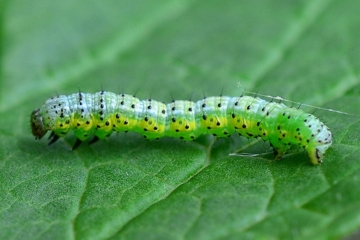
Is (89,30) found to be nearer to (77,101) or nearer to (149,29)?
(149,29)

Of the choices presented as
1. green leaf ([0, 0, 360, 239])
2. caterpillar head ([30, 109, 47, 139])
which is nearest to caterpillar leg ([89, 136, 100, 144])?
green leaf ([0, 0, 360, 239])

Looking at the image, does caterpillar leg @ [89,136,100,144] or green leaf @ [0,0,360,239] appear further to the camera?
caterpillar leg @ [89,136,100,144]

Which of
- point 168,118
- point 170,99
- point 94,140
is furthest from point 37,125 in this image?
point 170,99

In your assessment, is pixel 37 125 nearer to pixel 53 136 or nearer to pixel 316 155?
pixel 53 136

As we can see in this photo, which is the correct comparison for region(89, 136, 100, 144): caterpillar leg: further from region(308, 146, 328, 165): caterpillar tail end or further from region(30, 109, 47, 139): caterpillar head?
region(308, 146, 328, 165): caterpillar tail end

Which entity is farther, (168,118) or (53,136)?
(53,136)

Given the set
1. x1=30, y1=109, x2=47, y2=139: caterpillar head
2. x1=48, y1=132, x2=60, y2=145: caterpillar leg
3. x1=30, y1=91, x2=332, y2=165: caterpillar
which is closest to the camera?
x1=30, y1=91, x2=332, y2=165: caterpillar
